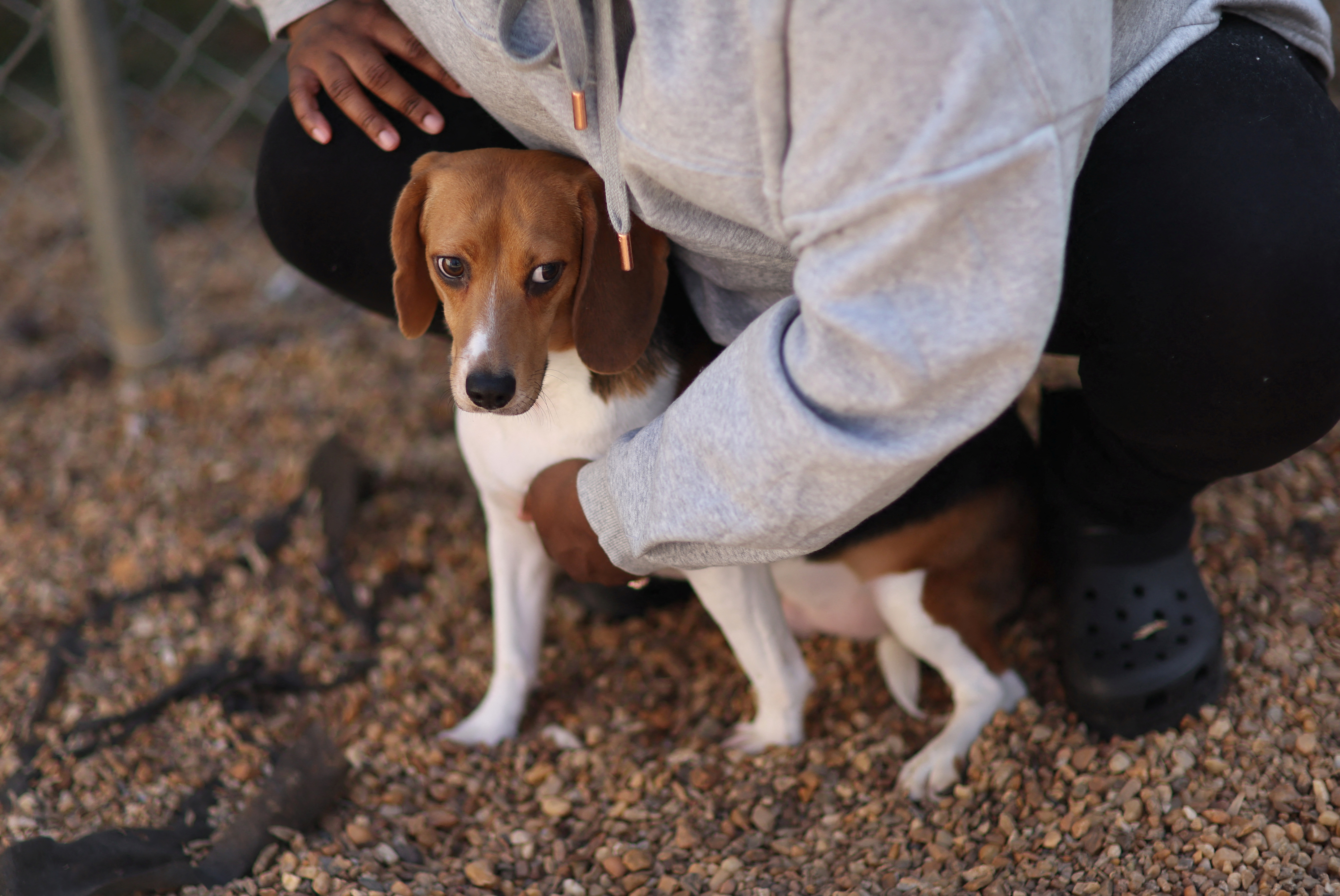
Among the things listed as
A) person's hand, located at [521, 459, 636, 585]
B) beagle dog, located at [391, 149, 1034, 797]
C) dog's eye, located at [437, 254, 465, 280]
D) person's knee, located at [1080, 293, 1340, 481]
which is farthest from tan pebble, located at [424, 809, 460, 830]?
person's knee, located at [1080, 293, 1340, 481]

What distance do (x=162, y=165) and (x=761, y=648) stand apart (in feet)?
11.7

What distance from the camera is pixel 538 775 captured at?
7.05 ft

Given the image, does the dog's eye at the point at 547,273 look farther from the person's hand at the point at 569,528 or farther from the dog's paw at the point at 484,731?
the dog's paw at the point at 484,731

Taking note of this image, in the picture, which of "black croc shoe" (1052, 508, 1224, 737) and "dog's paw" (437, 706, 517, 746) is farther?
"dog's paw" (437, 706, 517, 746)

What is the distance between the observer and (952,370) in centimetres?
124

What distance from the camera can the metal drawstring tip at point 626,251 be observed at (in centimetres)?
168

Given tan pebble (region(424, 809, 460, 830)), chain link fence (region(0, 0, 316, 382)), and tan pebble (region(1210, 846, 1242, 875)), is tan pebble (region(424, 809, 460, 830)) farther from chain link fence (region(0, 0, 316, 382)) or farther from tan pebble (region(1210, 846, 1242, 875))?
chain link fence (region(0, 0, 316, 382))

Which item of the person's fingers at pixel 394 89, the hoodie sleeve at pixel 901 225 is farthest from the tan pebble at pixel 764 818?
the person's fingers at pixel 394 89

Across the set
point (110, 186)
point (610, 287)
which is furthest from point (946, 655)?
point (110, 186)

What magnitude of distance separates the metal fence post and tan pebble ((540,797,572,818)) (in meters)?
2.11

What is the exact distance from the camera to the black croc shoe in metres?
1.97

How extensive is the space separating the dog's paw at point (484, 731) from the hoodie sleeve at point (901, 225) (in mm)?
1078

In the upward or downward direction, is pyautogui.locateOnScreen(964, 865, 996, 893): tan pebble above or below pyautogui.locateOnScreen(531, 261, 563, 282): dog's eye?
below

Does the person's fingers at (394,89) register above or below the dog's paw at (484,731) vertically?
above
